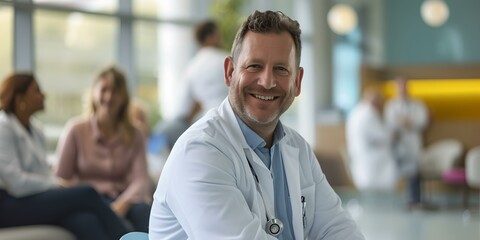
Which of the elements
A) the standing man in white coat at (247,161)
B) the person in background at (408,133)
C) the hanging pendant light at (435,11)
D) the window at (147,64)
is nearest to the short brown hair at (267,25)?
the standing man in white coat at (247,161)

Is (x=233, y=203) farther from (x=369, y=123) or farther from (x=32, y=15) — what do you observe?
(x=369, y=123)

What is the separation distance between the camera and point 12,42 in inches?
313

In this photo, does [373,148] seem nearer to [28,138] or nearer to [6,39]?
[6,39]

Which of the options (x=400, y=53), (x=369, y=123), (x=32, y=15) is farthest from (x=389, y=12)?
(x=32, y=15)

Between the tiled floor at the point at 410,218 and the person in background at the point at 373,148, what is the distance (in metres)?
0.34

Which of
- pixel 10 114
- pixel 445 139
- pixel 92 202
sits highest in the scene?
pixel 10 114

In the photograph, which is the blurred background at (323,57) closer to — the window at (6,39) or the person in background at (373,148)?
the window at (6,39)

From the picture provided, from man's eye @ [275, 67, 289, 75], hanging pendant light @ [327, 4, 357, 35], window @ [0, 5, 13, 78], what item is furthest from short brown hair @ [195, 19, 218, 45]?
hanging pendant light @ [327, 4, 357, 35]

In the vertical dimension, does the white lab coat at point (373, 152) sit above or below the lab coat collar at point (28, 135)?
below

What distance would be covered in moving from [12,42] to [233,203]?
613 cm

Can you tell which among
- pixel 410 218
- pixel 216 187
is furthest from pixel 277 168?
pixel 410 218

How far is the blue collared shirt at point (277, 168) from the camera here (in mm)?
2350

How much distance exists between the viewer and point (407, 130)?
465 inches

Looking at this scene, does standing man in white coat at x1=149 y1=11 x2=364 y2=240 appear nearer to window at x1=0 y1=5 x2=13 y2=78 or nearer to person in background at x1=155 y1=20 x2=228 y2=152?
person in background at x1=155 y1=20 x2=228 y2=152
